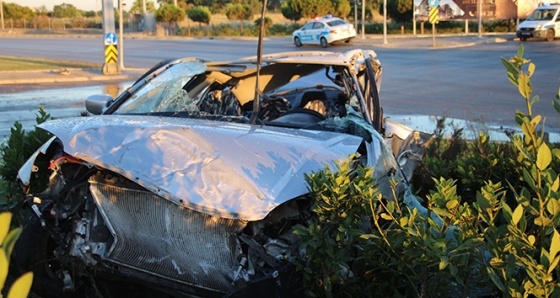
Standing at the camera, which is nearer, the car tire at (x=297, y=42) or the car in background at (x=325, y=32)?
the car in background at (x=325, y=32)

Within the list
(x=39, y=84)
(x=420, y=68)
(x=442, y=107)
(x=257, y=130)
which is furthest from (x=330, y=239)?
(x=420, y=68)

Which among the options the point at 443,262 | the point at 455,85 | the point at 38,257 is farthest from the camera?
the point at 455,85

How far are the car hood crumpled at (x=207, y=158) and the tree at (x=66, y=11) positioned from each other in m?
105

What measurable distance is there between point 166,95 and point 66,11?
355ft

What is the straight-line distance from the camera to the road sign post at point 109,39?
21.1 metres

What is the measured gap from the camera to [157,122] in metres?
3.87

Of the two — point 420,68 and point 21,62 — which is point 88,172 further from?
point 21,62

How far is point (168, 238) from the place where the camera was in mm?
3236

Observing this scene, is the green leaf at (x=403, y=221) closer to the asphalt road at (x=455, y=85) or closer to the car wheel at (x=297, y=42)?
the asphalt road at (x=455, y=85)

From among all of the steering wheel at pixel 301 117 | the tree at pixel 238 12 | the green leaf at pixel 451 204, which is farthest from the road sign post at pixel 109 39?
the tree at pixel 238 12

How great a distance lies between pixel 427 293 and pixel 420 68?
19.4 metres

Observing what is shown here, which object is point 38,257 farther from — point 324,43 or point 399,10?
point 399,10

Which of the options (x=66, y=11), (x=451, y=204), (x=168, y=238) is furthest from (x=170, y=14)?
(x=451, y=204)

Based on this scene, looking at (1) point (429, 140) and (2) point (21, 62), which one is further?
(2) point (21, 62)
